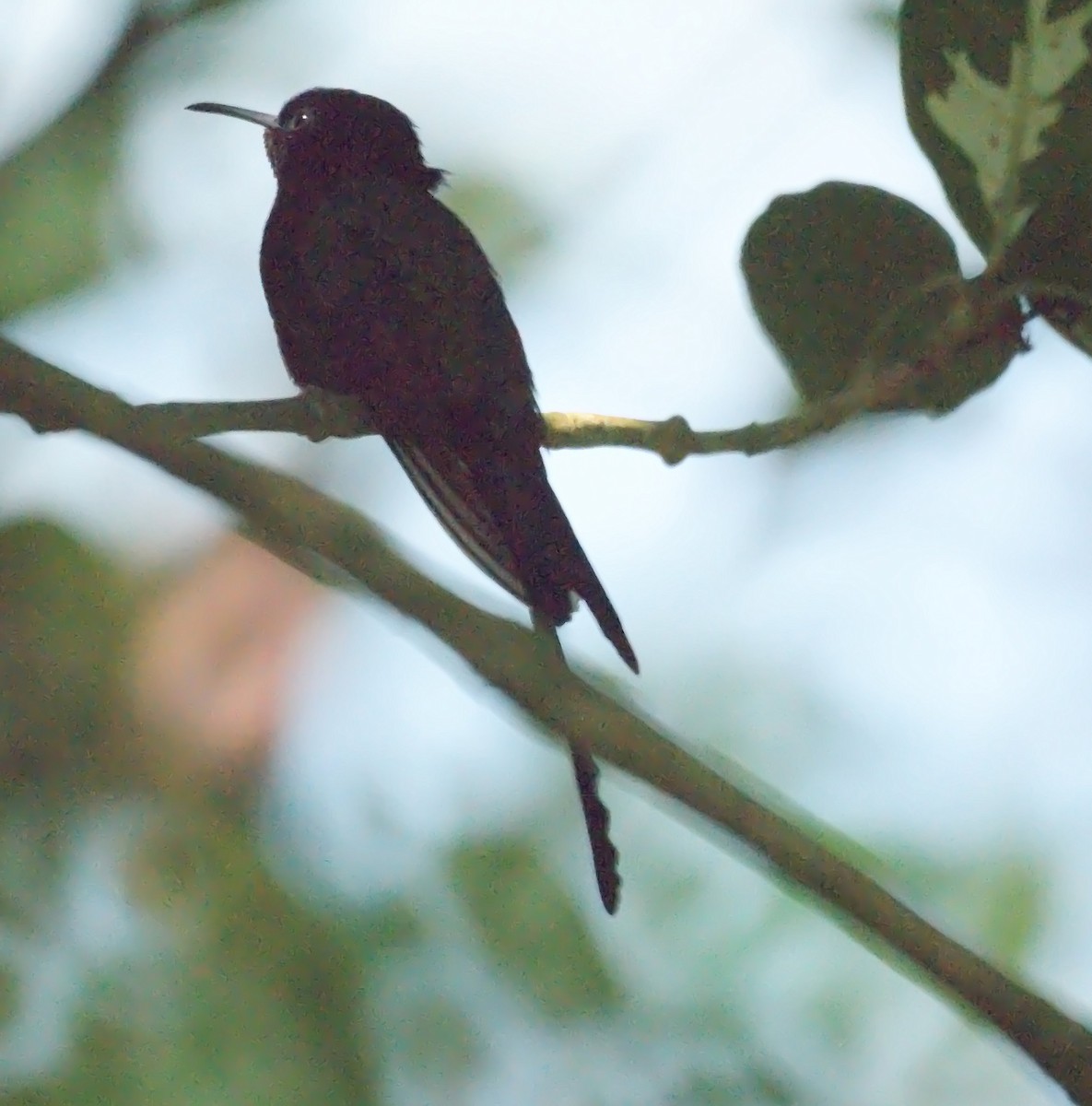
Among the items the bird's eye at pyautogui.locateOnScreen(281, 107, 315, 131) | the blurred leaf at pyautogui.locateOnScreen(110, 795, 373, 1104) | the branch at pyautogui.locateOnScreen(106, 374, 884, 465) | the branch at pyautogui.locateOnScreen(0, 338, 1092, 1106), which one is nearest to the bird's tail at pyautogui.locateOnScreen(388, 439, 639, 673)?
the branch at pyautogui.locateOnScreen(106, 374, 884, 465)

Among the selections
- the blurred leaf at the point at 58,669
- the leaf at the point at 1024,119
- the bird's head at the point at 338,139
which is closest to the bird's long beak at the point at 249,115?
the bird's head at the point at 338,139

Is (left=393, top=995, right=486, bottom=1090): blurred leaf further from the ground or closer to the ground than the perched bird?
closer to the ground

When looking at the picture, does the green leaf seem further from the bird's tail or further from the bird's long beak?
the bird's long beak

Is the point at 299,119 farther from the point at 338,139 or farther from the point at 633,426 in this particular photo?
the point at 633,426

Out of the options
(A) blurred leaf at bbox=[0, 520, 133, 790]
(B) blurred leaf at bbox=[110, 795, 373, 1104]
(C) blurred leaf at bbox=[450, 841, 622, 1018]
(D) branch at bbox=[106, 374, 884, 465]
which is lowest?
(C) blurred leaf at bbox=[450, 841, 622, 1018]

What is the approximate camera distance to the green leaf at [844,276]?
151cm

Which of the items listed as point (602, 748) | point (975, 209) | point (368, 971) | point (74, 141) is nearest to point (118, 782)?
point (368, 971)

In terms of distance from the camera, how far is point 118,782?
2271 mm

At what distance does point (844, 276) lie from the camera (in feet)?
5.06

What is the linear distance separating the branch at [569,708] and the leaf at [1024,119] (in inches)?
23.3

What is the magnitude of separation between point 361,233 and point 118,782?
1007mm

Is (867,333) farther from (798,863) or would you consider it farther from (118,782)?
(118,782)

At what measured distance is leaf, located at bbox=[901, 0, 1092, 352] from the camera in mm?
1380

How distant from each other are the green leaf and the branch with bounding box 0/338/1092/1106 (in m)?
0.49
